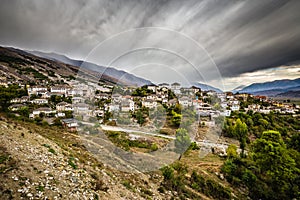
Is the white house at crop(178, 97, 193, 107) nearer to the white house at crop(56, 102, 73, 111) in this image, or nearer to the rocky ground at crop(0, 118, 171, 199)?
the rocky ground at crop(0, 118, 171, 199)

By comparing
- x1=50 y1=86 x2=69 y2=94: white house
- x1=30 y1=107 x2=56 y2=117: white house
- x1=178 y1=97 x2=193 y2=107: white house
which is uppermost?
x1=50 y1=86 x2=69 y2=94: white house

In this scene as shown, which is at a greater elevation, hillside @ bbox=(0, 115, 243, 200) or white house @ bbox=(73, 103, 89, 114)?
white house @ bbox=(73, 103, 89, 114)

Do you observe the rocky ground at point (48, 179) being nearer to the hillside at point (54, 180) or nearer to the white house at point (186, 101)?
the hillside at point (54, 180)

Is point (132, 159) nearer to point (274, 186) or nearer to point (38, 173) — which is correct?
point (38, 173)

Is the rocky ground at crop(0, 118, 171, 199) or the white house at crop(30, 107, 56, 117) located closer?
the rocky ground at crop(0, 118, 171, 199)

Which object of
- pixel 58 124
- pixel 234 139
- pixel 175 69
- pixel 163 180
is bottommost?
pixel 234 139

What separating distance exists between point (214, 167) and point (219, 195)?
5702 millimetres

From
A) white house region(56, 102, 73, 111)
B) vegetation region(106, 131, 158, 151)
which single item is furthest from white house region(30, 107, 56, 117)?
vegetation region(106, 131, 158, 151)

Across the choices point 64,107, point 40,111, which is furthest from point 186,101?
point 40,111

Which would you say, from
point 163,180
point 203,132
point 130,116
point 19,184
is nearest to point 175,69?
point 163,180

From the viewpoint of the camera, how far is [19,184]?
13.8 ft

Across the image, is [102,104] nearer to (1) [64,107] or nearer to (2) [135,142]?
(1) [64,107]

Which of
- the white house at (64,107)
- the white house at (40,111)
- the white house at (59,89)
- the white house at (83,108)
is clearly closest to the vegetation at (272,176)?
the white house at (83,108)

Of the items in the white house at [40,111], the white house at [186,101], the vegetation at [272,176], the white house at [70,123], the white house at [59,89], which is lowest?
the vegetation at [272,176]
